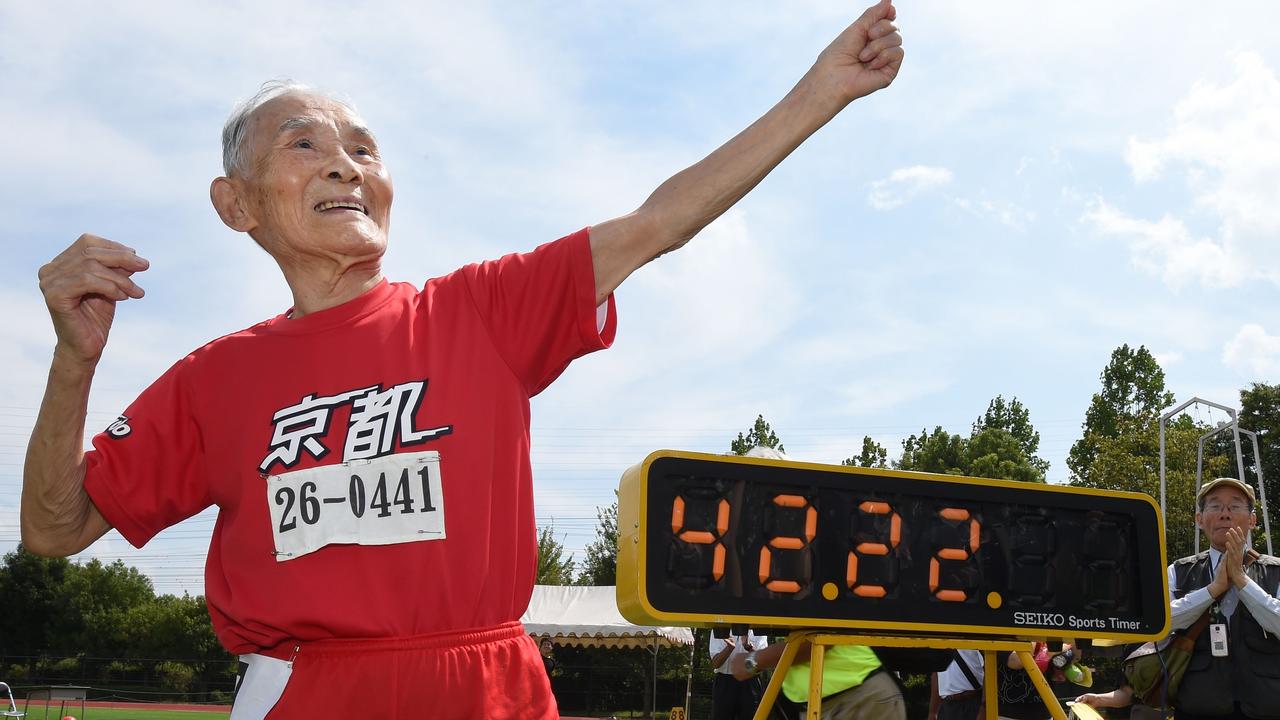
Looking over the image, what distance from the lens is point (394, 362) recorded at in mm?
2076

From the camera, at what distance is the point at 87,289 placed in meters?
2.09

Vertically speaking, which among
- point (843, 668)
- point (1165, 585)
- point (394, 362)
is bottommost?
point (843, 668)

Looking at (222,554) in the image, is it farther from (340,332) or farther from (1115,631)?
(1115,631)

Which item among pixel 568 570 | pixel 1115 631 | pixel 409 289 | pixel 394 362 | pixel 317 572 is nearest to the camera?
pixel 317 572

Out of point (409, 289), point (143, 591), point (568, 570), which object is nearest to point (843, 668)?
point (409, 289)

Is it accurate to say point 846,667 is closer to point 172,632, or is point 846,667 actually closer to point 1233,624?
point 1233,624

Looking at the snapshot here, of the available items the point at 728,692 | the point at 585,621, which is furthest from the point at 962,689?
the point at 585,621

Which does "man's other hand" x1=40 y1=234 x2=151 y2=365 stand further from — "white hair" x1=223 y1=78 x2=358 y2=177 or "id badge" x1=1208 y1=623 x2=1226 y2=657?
"id badge" x1=1208 y1=623 x2=1226 y2=657

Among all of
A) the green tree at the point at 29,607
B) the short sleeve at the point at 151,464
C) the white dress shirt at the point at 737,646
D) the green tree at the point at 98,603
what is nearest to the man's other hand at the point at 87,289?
the short sleeve at the point at 151,464

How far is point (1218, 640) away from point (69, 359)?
5249 millimetres

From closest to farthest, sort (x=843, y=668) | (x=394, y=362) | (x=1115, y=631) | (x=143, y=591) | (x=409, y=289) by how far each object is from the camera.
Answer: (x=394, y=362), (x=409, y=289), (x=1115, y=631), (x=843, y=668), (x=143, y=591)

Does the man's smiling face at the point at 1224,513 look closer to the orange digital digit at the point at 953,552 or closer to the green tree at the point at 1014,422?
the orange digital digit at the point at 953,552

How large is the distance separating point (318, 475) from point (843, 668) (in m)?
4.02

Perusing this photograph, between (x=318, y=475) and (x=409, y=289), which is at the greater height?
(x=409, y=289)
